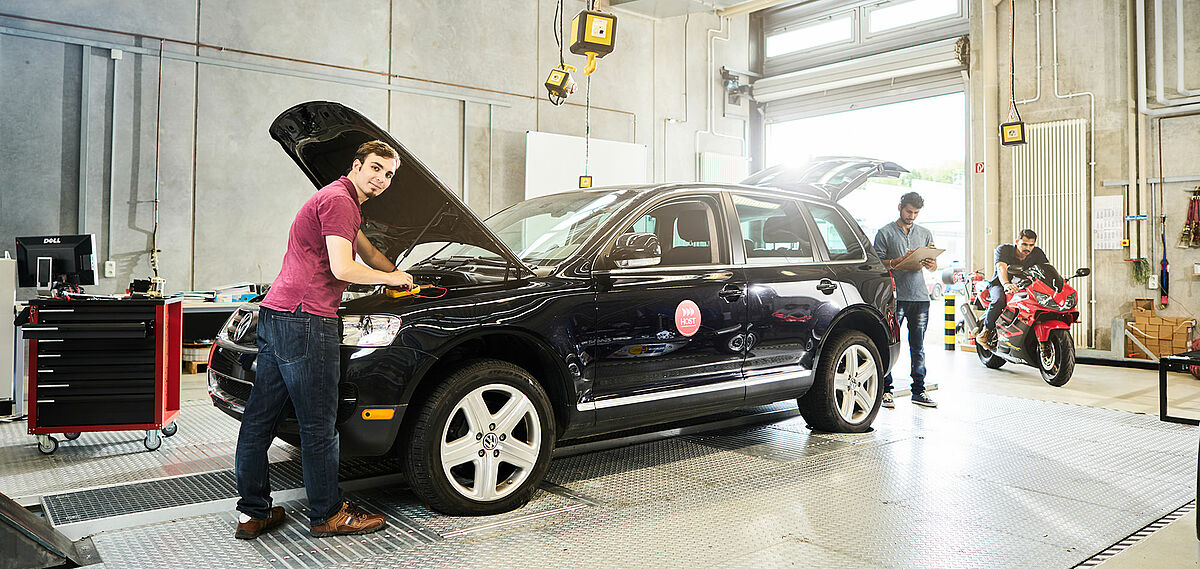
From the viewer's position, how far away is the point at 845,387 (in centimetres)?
473

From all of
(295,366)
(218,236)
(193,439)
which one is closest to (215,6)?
(218,236)

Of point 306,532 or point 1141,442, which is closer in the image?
point 306,532

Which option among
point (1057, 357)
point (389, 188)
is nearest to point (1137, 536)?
point (389, 188)

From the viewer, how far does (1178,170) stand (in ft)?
27.5

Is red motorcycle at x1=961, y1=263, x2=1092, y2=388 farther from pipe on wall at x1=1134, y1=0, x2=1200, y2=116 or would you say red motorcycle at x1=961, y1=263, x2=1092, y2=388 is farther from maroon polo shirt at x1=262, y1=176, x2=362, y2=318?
maroon polo shirt at x1=262, y1=176, x2=362, y2=318

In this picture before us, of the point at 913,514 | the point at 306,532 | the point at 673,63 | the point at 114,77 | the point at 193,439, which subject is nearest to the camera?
the point at 306,532

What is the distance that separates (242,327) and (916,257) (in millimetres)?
4548

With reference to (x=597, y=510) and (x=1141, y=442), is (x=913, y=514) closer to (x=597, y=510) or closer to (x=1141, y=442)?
(x=597, y=510)

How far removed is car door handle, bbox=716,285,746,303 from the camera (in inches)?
156

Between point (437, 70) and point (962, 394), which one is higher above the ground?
point (437, 70)

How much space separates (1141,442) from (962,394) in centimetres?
175

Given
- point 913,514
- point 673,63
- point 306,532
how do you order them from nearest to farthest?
point 306,532 → point 913,514 → point 673,63

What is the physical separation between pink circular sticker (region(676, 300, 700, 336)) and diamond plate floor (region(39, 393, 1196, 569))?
2.37 feet

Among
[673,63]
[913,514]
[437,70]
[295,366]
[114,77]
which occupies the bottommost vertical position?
[913,514]
